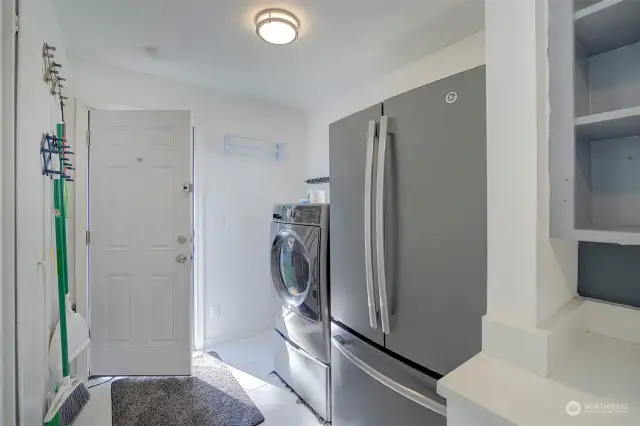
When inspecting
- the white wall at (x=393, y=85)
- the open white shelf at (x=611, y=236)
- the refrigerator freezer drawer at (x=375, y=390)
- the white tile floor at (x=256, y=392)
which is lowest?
the white tile floor at (x=256, y=392)

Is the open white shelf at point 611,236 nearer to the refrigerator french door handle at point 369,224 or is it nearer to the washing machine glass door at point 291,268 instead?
the refrigerator french door handle at point 369,224

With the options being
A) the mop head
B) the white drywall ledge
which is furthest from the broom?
the white drywall ledge

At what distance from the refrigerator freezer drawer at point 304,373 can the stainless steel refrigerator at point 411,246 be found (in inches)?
8.8

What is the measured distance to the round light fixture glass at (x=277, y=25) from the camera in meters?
1.60

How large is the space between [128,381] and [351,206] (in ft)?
7.07

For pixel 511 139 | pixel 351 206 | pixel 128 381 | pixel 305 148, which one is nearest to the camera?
pixel 511 139

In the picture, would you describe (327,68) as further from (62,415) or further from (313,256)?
(62,415)

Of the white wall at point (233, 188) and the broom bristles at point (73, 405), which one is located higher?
the white wall at point (233, 188)

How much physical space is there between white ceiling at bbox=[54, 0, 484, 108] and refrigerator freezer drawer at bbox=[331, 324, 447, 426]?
1.74 meters

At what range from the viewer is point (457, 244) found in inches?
40.8

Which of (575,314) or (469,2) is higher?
(469,2)

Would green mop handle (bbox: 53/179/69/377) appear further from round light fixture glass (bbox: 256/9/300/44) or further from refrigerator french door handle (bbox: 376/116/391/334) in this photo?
refrigerator french door handle (bbox: 376/116/391/334)

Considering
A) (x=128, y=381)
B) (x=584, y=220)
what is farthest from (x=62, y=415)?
(x=584, y=220)

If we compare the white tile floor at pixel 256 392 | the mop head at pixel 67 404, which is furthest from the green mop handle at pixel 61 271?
the white tile floor at pixel 256 392
